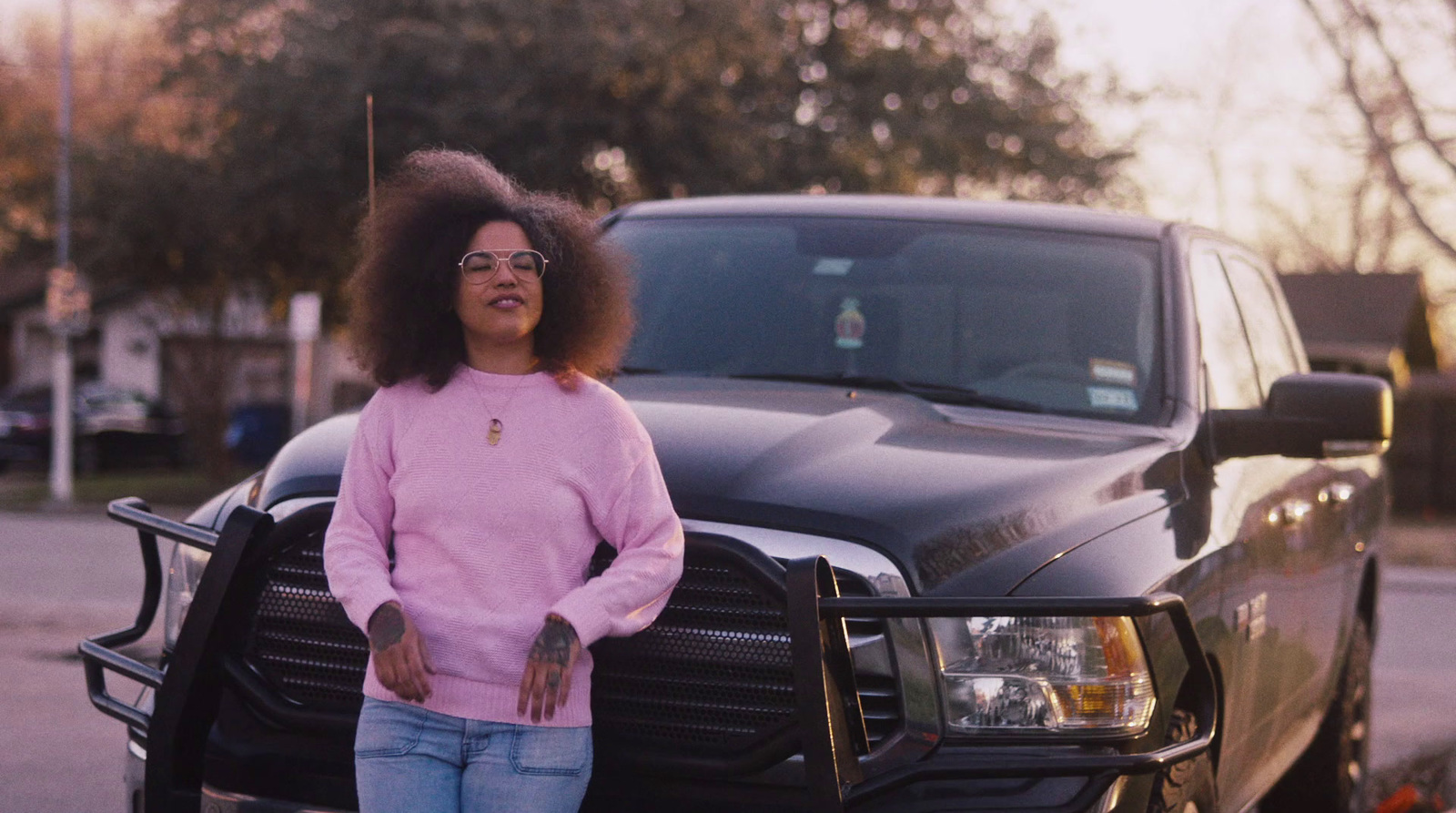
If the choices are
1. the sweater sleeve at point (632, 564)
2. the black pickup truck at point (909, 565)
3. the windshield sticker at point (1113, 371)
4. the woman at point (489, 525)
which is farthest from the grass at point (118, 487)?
the sweater sleeve at point (632, 564)

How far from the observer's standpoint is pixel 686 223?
5.03 meters

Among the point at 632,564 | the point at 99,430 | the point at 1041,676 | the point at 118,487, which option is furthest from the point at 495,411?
the point at 99,430

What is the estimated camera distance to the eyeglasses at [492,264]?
2.97 metres

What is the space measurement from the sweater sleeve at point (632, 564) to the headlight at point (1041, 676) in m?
0.45

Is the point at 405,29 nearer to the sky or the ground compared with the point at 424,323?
nearer to the sky

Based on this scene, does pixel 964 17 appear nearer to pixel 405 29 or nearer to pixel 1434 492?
pixel 405 29

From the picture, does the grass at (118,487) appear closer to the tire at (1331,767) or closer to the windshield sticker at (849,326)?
the tire at (1331,767)

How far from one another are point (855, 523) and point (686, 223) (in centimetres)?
222

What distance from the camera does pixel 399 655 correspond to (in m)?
2.72

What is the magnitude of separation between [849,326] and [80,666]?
535 cm

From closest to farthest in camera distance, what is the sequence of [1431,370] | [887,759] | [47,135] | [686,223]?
1. [887,759]
2. [686,223]
3. [47,135]
4. [1431,370]

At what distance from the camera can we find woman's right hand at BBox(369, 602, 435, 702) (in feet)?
8.93

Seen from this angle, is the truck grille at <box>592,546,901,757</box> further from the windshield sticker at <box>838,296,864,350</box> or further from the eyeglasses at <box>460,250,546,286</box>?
the windshield sticker at <box>838,296,864,350</box>

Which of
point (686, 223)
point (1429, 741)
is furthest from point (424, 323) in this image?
point (1429, 741)
